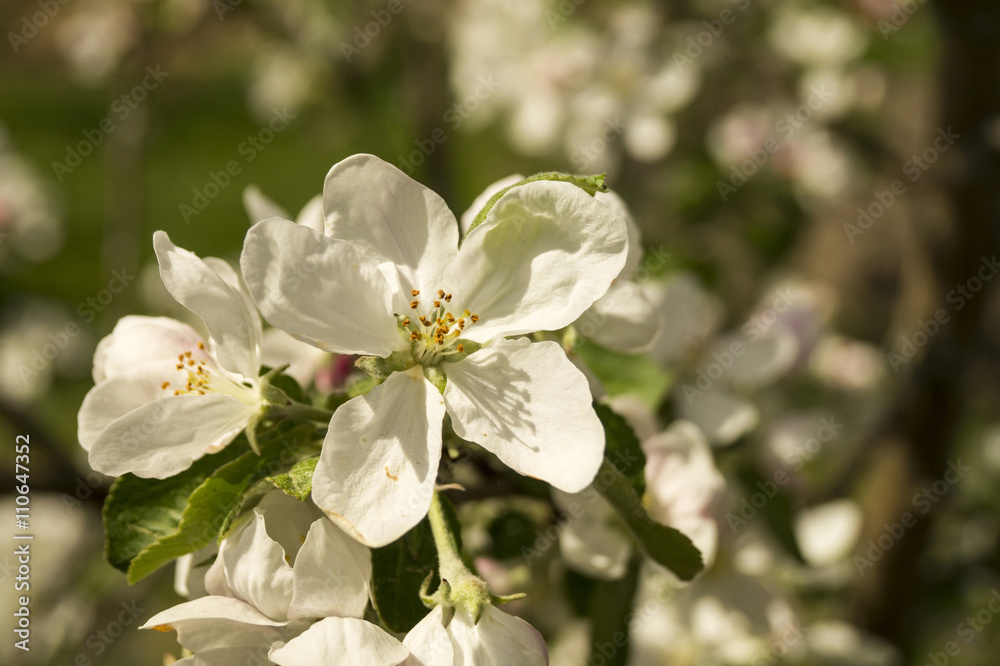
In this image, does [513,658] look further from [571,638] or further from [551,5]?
[551,5]

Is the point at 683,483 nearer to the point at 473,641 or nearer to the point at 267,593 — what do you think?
the point at 473,641

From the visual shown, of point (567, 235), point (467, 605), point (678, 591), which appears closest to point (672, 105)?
point (678, 591)

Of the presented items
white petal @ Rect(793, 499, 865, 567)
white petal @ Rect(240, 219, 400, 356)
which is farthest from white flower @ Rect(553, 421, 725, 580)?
white petal @ Rect(793, 499, 865, 567)

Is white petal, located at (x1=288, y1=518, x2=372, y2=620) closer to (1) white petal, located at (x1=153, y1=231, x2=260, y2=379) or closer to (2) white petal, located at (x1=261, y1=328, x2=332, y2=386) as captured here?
(1) white petal, located at (x1=153, y1=231, x2=260, y2=379)

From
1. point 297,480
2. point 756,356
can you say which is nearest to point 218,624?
point 297,480

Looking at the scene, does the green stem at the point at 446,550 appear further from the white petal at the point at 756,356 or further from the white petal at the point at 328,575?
the white petal at the point at 756,356

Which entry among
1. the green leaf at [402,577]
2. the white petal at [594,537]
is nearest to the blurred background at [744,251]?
the white petal at [594,537]
